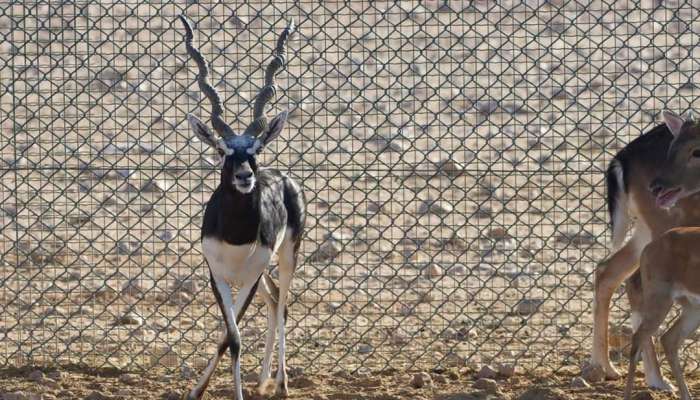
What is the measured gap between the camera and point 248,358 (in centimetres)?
938

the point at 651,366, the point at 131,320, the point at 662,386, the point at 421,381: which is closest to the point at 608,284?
the point at 651,366

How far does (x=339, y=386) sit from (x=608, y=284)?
1781 mm

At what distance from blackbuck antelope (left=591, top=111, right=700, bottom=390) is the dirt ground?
0.33 m

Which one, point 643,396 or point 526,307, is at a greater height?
point 526,307

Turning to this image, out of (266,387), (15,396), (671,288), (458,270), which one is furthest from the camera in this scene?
(458,270)

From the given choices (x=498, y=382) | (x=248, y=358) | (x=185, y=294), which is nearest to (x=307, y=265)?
(x=185, y=294)

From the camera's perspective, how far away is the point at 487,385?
8.45m

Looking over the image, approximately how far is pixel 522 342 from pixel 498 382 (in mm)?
665

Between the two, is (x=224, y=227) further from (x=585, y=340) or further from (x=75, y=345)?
(x=585, y=340)

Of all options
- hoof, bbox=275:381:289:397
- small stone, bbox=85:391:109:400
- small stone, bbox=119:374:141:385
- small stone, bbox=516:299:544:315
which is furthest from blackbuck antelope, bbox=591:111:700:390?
small stone, bbox=85:391:109:400

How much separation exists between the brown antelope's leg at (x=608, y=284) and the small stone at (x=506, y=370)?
1.62 feet

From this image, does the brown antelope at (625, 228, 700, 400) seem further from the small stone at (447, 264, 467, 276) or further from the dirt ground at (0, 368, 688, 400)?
the small stone at (447, 264, 467, 276)

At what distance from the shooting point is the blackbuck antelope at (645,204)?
331 inches

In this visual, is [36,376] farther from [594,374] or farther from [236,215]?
[594,374]
